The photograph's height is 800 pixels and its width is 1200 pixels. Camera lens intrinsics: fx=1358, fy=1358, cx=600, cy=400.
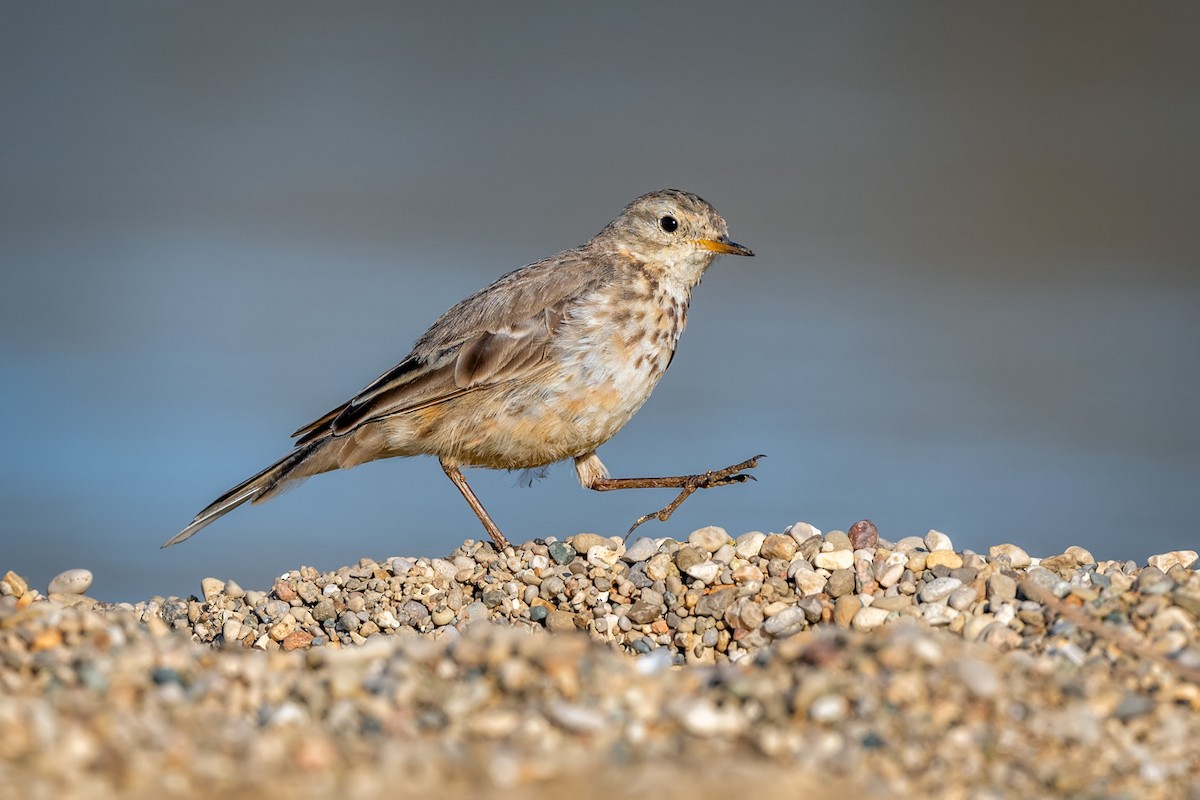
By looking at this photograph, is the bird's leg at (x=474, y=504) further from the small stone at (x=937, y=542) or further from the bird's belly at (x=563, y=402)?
the small stone at (x=937, y=542)

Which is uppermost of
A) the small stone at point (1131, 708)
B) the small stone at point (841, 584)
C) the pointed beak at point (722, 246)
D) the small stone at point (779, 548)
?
the pointed beak at point (722, 246)

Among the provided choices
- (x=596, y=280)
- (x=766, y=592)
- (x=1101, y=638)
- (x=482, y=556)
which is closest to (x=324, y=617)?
(x=482, y=556)

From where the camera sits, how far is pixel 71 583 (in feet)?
A: 19.6

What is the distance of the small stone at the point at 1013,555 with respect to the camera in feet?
18.7

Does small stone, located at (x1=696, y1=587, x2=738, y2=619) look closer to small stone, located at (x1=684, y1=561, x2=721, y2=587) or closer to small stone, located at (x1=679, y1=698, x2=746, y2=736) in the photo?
small stone, located at (x1=684, y1=561, x2=721, y2=587)

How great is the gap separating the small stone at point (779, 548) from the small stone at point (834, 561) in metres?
0.17

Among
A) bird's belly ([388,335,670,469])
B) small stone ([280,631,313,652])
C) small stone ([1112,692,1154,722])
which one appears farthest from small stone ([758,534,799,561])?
small stone ([1112,692,1154,722])

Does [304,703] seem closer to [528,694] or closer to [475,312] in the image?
[528,694]

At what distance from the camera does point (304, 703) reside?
3432mm

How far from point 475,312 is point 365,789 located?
516cm

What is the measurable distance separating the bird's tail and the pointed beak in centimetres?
237

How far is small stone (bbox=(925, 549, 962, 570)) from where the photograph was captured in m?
5.58

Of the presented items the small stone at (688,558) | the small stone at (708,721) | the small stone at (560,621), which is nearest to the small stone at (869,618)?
Answer: the small stone at (688,558)

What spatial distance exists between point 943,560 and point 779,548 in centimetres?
72
